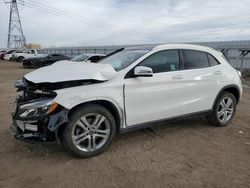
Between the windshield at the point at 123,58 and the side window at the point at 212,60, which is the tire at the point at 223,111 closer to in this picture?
the side window at the point at 212,60

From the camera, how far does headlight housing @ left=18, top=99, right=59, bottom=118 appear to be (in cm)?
327

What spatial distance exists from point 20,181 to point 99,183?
959 mm

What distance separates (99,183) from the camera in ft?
9.87

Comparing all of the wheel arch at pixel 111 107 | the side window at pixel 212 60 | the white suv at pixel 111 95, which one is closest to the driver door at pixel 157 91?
the white suv at pixel 111 95

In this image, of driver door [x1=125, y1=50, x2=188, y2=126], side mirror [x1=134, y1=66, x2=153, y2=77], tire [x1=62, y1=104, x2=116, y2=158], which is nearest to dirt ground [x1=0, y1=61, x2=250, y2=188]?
tire [x1=62, y1=104, x2=116, y2=158]

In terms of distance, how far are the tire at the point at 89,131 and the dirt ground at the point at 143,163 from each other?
0.50ft

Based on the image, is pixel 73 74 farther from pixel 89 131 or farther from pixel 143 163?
pixel 143 163

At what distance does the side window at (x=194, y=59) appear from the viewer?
4500mm

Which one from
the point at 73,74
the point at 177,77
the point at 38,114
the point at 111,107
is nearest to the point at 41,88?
the point at 38,114

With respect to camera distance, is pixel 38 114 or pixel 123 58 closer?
pixel 38 114

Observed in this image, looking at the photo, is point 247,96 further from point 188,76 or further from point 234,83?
point 188,76

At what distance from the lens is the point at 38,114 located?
3.29 m

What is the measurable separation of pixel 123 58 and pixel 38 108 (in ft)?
5.77

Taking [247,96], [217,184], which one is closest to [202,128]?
[217,184]
